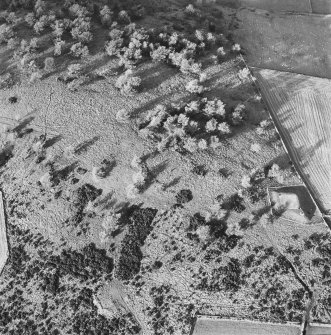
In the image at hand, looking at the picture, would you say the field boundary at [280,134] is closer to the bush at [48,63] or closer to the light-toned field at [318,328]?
the light-toned field at [318,328]

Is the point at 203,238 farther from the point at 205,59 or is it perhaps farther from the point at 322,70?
the point at 322,70

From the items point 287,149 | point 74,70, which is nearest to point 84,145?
point 74,70

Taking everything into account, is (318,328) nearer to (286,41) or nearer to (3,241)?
(3,241)

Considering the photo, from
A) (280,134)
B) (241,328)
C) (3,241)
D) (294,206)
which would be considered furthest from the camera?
(280,134)

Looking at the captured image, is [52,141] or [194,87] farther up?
→ [52,141]

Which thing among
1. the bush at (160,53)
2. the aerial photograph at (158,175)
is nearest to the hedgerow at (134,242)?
the aerial photograph at (158,175)

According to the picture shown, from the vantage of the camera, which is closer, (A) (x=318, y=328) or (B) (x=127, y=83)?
(A) (x=318, y=328)

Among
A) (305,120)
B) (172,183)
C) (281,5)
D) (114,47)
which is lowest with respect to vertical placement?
(305,120)

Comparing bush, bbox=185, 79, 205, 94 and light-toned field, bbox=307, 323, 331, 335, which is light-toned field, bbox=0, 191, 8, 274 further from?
light-toned field, bbox=307, 323, 331, 335
